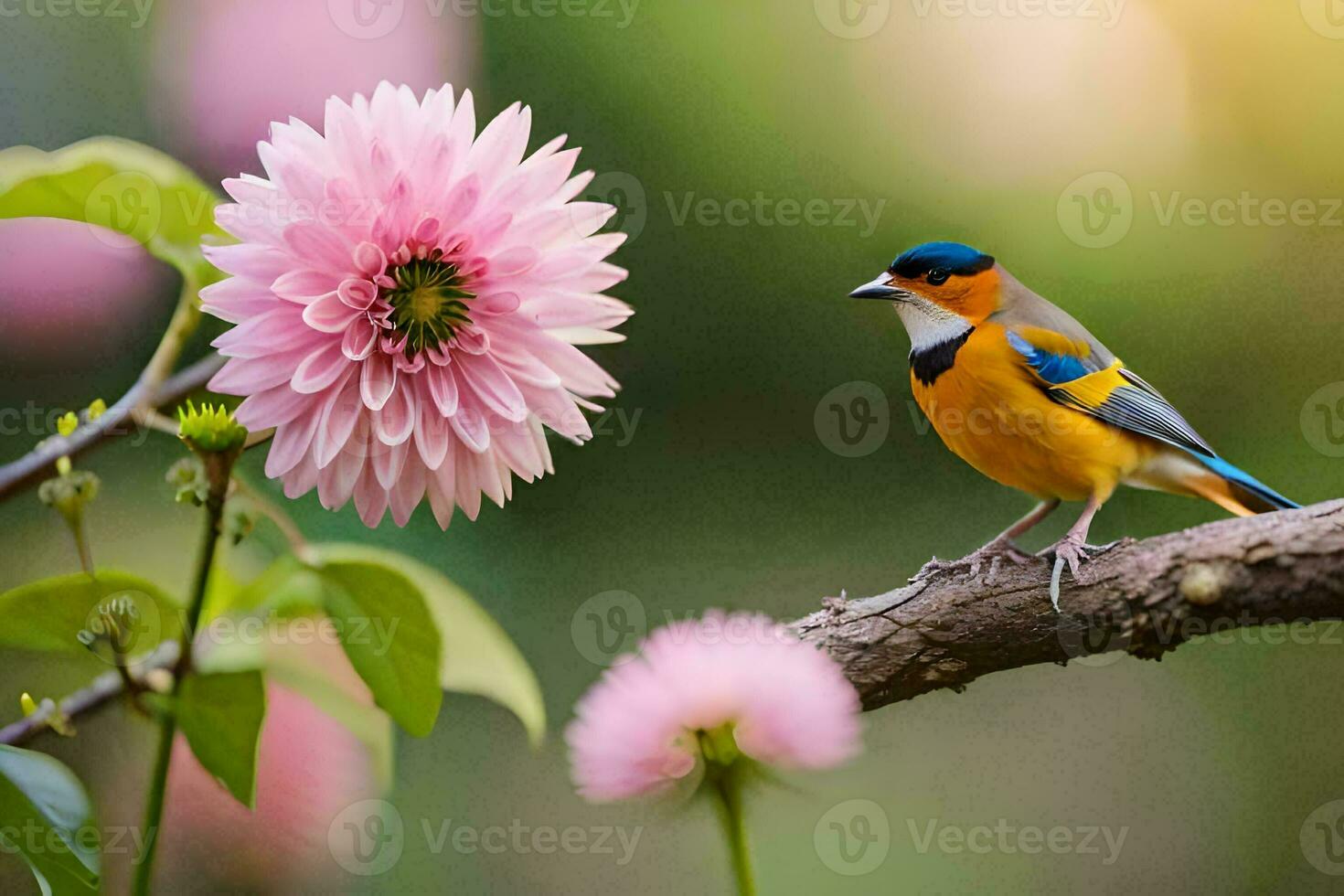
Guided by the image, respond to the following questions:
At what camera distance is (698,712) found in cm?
27

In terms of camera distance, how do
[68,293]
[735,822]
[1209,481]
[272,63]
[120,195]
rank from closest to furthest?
[735,822] < [120,195] < [1209,481] < [68,293] < [272,63]

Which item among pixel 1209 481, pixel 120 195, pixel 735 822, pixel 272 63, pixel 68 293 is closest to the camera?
pixel 735 822

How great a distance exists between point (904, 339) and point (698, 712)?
76 cm

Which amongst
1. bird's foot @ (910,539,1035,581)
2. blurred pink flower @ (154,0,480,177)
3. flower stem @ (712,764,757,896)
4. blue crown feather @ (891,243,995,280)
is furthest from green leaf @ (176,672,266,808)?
blurred pink flower @ (154,0,480,177)

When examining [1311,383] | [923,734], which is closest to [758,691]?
[923,734]

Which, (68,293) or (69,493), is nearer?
(69,493)

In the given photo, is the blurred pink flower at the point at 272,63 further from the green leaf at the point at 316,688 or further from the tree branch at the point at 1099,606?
the tree branch at the point at 1099,606

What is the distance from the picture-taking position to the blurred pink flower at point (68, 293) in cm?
71

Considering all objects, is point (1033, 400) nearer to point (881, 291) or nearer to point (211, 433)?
point (881, 291)

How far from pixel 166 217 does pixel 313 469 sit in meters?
0.16

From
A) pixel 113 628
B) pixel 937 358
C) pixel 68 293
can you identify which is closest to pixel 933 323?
pixel 937 358

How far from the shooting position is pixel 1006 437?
0.55 m

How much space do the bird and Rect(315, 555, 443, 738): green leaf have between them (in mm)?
266

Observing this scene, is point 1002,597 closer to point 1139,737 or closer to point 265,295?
point 265,295
